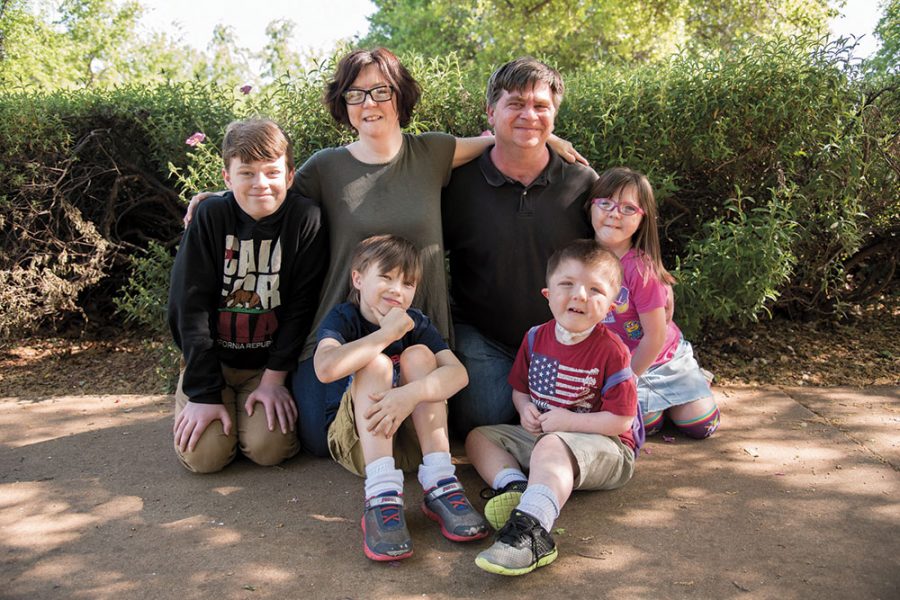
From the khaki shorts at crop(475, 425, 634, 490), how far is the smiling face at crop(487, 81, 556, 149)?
128cm

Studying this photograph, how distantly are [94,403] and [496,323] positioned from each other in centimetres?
248

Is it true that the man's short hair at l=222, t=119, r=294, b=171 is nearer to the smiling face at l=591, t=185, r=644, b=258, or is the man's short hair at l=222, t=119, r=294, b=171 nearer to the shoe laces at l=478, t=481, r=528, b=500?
the smiling face at l=591, t=185, r=644, b=258

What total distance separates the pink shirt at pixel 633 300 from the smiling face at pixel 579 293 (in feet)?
1.20

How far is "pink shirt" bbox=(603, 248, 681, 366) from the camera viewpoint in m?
3.10

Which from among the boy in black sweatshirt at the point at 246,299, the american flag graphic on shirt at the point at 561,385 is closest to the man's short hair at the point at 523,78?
the boy in black sweatshirt at the point at 246,299

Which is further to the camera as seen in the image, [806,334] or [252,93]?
[806,334]

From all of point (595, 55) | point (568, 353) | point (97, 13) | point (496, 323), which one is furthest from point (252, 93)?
point (97, 13)

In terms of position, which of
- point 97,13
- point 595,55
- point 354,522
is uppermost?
point 97,13

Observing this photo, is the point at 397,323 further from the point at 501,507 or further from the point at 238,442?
the point at 238,442

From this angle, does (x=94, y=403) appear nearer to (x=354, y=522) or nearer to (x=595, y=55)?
(x=354, y=522)

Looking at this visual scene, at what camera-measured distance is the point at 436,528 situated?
2.63m

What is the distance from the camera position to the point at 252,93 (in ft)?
15.8

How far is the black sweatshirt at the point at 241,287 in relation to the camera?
3.06 metres

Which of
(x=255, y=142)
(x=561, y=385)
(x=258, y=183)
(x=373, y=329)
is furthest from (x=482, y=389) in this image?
(x=255, y=142)
